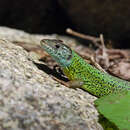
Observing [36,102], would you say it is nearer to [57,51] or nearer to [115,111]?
[115,111]

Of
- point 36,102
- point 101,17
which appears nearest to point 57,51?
point 36,102

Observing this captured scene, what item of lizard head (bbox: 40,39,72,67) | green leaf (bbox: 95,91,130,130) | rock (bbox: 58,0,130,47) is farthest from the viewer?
rock (bbox: 58,0,130,47)

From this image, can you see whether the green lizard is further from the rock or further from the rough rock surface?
the rock

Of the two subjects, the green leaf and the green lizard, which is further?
the green lizard

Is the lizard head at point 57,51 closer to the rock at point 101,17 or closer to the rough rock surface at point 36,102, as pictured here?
the rough rock surface at point 36,102

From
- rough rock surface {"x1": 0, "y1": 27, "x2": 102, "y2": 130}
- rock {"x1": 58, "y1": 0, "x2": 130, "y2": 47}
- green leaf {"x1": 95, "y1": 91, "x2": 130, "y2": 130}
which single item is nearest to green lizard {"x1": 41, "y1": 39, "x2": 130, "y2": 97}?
rough rock surface {"x1": 0, "y1": 27, "x2": 102, "y2": 130}

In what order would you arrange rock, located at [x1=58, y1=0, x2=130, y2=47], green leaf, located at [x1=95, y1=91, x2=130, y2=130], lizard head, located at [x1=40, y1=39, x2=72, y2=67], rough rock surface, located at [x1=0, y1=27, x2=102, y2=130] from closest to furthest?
rough rock surface, located at [x1=0, y1=27, x2=102, y2=130]
green leaf, located at [x1=95, y1=91, x2=130, y2=130]
lizard head, located at [x1=40, y1=39, x2=72, y2=67]
rock, located at [x1=58, y1=0, x2=130, y2=47]
